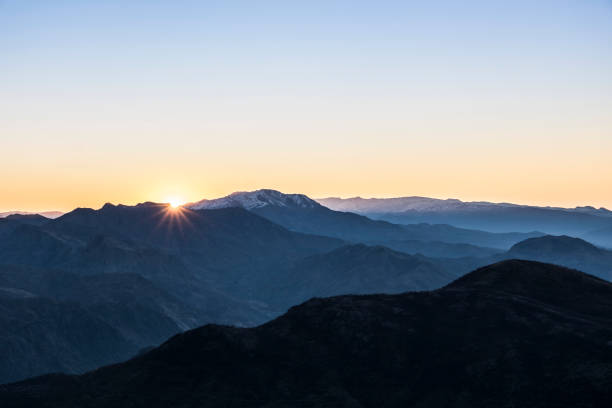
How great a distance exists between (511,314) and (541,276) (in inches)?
983

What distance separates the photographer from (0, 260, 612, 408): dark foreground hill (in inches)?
3839

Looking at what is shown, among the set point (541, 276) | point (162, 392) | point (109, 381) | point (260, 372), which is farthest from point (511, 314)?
point (109, 381)

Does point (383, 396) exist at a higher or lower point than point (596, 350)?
lower

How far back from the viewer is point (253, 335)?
120 meters

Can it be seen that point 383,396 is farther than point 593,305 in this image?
No

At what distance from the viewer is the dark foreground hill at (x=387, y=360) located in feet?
320

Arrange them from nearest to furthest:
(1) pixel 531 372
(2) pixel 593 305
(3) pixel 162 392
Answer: (1) pixel 531 372
(3) pixel 162 392
(2) pixel 593 305

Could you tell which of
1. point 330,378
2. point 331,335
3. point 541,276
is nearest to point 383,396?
point 330,378

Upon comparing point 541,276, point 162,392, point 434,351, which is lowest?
point 162,392

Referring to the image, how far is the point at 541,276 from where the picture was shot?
454 feet

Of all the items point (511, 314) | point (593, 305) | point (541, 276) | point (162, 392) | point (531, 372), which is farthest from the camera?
point (541, 276)

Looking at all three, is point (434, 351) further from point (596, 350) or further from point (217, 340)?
point (217, 340)

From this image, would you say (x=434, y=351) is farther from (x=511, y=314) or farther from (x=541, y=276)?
(x=541, y=276)

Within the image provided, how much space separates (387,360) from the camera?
111 metres
